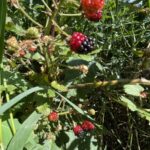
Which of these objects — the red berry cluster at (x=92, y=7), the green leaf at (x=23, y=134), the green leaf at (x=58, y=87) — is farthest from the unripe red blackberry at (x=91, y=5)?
the green leaf at (x=23, y=134)

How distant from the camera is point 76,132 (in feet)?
4.87

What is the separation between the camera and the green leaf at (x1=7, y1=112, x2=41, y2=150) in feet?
4.07

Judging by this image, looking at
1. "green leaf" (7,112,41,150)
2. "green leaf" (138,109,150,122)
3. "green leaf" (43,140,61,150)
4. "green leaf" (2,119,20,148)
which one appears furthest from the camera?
"green leaf" (138,109,150,122)

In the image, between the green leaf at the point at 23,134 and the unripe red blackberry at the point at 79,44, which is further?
the unripe red blackberry at the point at 79,44

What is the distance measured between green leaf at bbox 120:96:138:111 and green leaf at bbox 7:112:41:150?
34cm

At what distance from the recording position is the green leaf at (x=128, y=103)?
154 centimetres

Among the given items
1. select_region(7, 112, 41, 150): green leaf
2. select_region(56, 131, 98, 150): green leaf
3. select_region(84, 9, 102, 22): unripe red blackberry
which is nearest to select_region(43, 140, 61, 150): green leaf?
select_region(56, 131, 98, 150): green leaf

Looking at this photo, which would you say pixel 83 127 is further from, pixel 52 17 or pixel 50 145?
pixel 52 17

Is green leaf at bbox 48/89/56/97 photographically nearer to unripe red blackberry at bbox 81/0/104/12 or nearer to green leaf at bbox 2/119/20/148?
green leaf at bbox 2/119/20/148

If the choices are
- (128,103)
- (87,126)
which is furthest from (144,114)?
(87,126)

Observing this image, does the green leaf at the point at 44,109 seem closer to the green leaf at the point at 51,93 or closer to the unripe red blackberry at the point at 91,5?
the green leaf at the point at 51,93

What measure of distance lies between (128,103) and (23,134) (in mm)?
433

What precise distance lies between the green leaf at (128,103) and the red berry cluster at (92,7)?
325 mm

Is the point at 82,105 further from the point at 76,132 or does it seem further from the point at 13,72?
the point at 13,72
